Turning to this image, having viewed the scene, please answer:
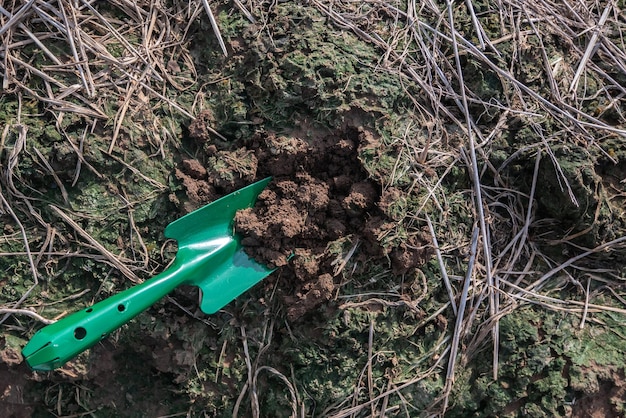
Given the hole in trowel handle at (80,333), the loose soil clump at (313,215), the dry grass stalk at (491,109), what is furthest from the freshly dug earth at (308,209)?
the hole in trowel handle at (80,333)

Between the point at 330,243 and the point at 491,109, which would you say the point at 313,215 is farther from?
the point at 491,109

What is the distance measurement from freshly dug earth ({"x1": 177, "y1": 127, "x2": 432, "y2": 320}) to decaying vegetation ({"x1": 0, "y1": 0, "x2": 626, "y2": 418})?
0.02 metres

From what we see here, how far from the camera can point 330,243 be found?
6.26 feet

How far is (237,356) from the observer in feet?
6.33

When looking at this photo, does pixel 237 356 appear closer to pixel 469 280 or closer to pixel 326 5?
pixel 469 280

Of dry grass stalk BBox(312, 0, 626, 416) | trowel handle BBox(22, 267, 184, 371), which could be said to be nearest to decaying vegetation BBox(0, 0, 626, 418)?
dry grass stalk BBox(312, 0, 626, 416)

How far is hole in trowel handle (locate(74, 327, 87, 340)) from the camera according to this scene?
159cm

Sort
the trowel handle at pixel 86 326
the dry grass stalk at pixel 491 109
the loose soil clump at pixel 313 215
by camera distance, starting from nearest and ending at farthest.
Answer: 1. the trowel handle at pixel 86 326
2. the loose soil clump at pixel 313 215
3. the dry grass stalk at pixel 491 109

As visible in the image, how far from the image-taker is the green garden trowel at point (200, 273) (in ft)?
5.35

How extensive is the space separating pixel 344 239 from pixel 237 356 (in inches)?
23.2

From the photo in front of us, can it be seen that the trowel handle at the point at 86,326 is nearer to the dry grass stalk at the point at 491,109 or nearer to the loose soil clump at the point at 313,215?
the loose soil clump at the point at 313,215

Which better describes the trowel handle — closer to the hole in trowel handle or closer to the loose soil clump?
the hole in trowel handle

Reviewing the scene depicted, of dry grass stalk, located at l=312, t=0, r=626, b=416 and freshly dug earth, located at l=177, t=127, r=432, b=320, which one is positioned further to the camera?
dry grass stalk, located at l=312, t=0, r=626, b=416

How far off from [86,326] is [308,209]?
84 cm
